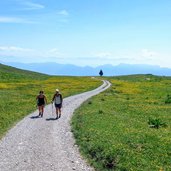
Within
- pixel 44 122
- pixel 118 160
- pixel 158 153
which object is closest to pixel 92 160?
pixel 118 160

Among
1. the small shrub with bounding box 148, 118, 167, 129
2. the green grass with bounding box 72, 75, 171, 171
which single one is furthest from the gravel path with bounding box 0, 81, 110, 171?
the small shrub with bounding box 148, 118, 167, 129

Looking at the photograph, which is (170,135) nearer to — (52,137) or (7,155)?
(52,137)

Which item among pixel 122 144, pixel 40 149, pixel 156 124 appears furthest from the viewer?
pixel 156 124

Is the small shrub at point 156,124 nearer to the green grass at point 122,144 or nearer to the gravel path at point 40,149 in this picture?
the green grass at point 122,144

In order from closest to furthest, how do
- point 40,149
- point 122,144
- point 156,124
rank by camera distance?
point 122,144, point 40,149, point 156,124

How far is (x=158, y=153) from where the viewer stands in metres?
21.2

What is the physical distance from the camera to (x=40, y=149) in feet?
77.5

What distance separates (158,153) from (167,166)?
8.43ft

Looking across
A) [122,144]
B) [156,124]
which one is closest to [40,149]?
[122,144]

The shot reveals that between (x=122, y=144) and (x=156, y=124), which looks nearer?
(x=122, y=144)

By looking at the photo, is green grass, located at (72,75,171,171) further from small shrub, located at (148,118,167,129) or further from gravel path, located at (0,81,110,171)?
gravel path, located at (0,81,110,171)

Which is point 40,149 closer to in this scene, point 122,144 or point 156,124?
point 122,144

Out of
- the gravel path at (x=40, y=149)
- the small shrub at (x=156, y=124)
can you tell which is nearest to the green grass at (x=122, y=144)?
the small shrub at (x=156, y=124)

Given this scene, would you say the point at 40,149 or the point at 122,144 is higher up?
the point at 122,144
